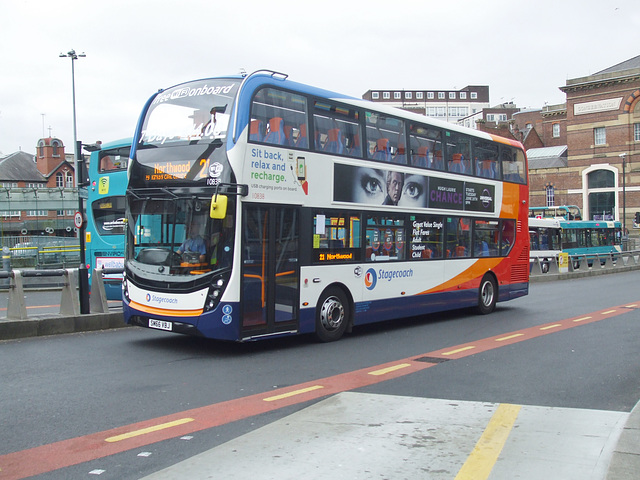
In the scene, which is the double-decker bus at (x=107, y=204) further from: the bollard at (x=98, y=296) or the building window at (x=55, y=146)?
the building window at (x=55, y=146)

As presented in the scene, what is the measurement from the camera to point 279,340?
11.5 metres

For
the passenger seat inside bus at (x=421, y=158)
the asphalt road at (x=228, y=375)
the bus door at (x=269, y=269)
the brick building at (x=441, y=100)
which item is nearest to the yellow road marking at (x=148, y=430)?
the asphalt road at (x=228, y=375)

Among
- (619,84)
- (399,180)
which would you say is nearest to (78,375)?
(399,180)

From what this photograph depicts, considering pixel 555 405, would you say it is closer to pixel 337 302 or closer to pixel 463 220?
pixel 337 302

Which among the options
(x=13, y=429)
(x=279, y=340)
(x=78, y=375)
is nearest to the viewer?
(x=13, y=429)

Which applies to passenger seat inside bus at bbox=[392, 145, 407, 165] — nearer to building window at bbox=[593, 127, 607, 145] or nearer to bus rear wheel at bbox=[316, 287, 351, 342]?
bus rear wheel at bbox=[316, 287, 351, 342]

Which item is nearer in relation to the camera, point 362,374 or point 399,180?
point 362,374

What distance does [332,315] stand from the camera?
1124cm

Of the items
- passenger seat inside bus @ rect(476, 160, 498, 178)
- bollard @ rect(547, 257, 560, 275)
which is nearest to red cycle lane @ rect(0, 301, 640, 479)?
passenger seat inside bus @ rect(476, 160, 498, 178)

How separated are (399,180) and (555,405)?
21.3ft

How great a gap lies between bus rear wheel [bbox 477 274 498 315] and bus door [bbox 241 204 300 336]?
22.5 ft

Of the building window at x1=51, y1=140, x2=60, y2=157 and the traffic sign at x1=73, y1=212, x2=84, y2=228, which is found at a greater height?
the building window at x1=51, y1=140, x2=60, y2=157

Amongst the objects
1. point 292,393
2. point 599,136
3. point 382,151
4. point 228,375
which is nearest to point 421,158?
point 382,151

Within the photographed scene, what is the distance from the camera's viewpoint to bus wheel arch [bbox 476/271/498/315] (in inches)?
621
